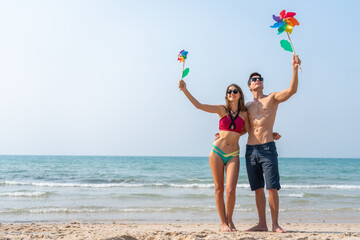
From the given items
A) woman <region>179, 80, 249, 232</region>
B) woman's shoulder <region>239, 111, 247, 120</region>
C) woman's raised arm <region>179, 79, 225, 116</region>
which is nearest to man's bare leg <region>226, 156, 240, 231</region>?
woman <region>179, 80, 249, 232</region>

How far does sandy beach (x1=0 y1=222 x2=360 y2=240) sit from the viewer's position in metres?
4.96

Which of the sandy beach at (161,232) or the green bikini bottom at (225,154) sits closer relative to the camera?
the sandy beach at (161,232)

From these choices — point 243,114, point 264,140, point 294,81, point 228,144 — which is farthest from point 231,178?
point 294,81

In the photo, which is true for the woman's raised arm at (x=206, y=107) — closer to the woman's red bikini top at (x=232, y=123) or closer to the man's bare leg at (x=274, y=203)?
the woman's red bikini top at (x=232, y=123)

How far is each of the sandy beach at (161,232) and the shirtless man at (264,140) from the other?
0.58 metres

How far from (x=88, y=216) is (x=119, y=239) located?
3823 mm

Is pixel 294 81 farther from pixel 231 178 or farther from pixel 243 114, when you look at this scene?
pixel 231 178

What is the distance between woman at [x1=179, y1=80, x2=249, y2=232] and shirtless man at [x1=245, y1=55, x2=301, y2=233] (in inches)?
7.3

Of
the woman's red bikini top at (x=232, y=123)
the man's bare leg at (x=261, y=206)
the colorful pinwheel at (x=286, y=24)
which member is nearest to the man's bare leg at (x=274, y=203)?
the man's bare leg at (x=261, y=206)

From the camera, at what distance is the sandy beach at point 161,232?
4965mm

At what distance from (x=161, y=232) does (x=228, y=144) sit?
5.65 feet

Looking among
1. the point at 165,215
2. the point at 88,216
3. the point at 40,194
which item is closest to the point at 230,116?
the point at 165,215

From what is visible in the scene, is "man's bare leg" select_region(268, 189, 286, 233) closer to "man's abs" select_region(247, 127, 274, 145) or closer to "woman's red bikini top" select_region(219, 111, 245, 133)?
"man's abs" select_region(247, 127, 274, 145)

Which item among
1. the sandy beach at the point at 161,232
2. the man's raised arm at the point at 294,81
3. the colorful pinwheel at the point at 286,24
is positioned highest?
the colorful pinwheel at the point at 286,24
